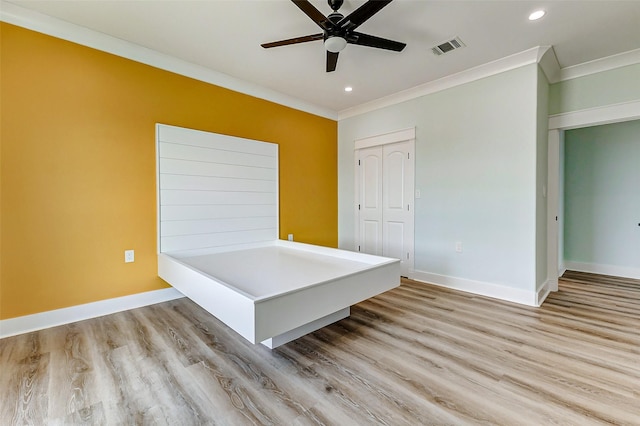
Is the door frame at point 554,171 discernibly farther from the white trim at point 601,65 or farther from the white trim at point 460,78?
the white trim at point 460,78

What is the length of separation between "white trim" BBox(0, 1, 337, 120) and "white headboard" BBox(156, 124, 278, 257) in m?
0.64

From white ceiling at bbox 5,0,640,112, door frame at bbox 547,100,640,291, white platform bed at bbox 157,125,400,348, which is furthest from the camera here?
door frame at bbox 547,100,640,291

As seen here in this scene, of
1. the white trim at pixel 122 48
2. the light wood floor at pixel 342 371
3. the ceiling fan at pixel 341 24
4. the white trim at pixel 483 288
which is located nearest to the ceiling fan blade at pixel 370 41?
the ceiling fan at pixel 341 24

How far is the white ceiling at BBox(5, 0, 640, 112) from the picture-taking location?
2.23 m

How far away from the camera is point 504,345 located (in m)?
2.15

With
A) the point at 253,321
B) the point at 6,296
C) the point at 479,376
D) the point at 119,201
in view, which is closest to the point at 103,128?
the point at 119,201

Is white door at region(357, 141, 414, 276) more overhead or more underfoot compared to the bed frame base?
more overhead

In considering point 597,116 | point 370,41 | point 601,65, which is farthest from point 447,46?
point 597,116

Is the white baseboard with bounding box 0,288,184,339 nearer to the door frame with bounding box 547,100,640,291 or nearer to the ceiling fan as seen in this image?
the ceiling fan

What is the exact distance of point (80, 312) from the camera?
257cm

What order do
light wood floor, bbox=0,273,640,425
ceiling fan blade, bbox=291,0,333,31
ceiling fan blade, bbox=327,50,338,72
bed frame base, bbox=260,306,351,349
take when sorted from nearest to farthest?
light wood floor, bbox=0,273,640,425 → ceiling fan blade, bbox=291,0,333,31 → bed frame base, bbox=260,306,351,349 → ceiling fan blade, bbox=327,50,338,72

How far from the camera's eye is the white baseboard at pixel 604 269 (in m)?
3.98

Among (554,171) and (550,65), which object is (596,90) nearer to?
(550,65)

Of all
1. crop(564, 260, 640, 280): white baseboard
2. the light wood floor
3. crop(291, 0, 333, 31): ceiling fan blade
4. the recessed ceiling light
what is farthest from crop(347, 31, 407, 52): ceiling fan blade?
crop(564, 260, 640, 280): white baseboard
